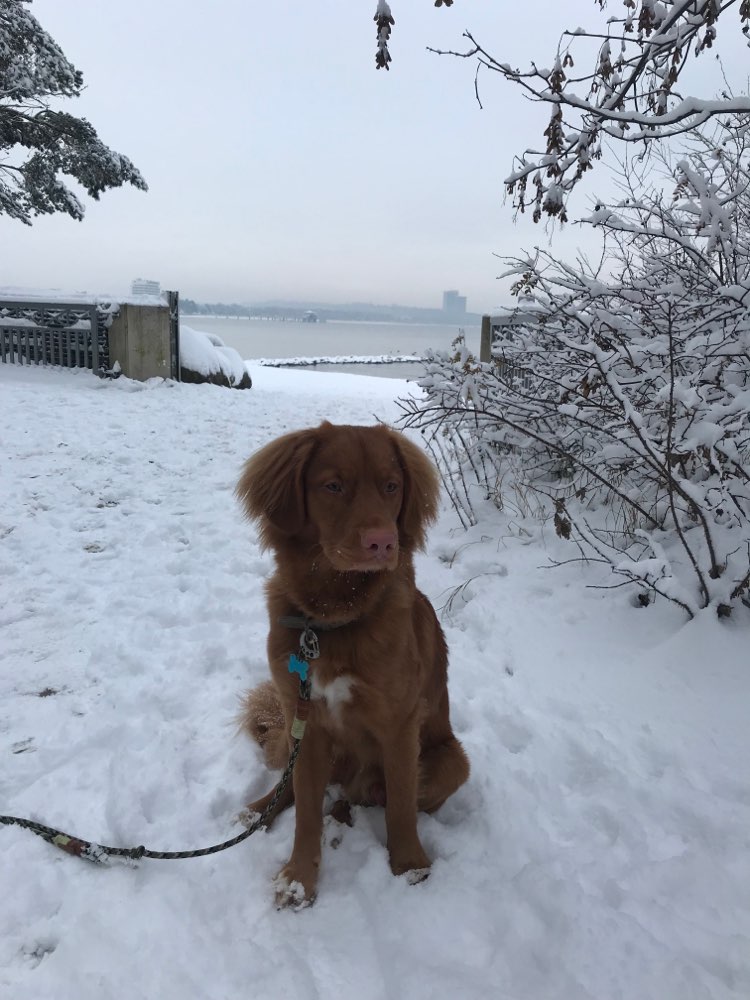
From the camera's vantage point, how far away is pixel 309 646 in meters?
1.90

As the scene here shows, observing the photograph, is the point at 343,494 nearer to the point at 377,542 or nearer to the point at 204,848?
the point at 377,542

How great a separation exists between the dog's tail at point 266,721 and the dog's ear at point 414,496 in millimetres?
845

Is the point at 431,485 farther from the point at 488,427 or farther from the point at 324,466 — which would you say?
the point at 488,427

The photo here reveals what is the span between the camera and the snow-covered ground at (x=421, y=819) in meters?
1.64

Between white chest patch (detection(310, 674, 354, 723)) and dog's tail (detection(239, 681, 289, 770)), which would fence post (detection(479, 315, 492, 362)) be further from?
white chest patch (detection(310, 674, 354, 723))

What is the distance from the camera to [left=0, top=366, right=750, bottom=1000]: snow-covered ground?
1.64 m

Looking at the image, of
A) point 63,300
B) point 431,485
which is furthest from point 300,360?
point 431,485

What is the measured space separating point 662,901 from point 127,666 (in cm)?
244

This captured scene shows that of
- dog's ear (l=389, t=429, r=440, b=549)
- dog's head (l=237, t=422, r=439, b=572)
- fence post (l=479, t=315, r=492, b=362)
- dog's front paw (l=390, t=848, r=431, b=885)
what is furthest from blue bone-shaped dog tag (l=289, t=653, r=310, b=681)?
fence post (l=479, t=315, r=492, b=362)

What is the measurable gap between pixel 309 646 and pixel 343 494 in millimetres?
488

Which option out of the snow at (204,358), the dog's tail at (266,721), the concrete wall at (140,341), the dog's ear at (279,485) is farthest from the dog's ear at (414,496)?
the snow at (204,358)

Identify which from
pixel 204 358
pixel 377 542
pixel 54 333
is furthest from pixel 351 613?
pixel 204 358

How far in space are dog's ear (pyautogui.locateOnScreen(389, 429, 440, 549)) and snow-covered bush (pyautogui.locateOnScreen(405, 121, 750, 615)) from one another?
122 centimetres

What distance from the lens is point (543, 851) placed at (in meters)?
2.04
